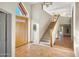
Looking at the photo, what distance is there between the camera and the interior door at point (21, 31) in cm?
745

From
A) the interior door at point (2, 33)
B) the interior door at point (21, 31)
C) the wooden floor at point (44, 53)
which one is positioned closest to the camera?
the interior door at point (2, 33)

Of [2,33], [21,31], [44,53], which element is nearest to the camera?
[2,33]

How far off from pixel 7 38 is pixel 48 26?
7.04 m

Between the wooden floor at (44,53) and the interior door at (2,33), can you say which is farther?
the wooden floor at (44,53)

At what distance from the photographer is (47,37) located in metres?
9.43

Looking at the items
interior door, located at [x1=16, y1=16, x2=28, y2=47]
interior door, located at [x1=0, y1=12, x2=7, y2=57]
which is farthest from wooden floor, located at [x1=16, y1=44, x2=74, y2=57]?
interior door, located at [x1=16, y1=16, x2=28, y2=47]

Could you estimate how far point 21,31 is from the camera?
8008mm

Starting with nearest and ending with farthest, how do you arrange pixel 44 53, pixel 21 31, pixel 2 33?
pixel 2 33, pixel 44 53, pixel 21 31

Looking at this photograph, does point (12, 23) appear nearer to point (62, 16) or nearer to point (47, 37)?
point (47, 37)

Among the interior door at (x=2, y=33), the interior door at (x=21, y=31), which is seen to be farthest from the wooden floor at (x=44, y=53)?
the interior door at (x=21, y=31)

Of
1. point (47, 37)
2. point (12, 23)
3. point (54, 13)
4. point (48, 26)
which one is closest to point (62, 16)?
point (54, 13)

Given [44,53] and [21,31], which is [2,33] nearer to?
[44,53]

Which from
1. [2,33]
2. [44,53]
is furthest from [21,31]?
[2,33]

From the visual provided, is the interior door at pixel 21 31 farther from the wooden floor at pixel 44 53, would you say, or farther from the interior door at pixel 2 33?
the interior door at pixel 2 33
